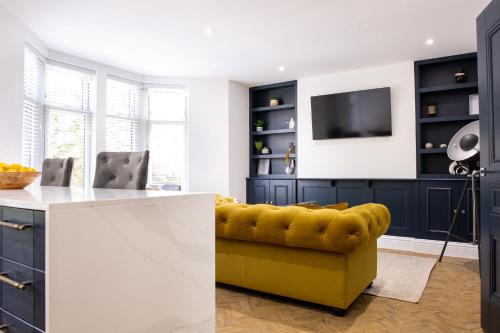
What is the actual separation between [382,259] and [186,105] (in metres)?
4.11

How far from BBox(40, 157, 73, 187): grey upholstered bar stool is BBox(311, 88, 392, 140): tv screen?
13.0 ft

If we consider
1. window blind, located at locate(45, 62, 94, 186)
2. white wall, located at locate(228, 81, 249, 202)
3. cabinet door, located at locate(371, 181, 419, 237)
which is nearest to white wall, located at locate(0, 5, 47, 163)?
window blind, located at locate(45, 62, 94, 186)

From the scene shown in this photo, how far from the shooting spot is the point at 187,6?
3.34 metres

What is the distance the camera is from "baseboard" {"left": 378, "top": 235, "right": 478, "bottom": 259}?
4344 millimetres

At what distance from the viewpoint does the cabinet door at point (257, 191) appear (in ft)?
20.0

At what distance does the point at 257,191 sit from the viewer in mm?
6203

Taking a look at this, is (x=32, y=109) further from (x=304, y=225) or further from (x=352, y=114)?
(x=352, y=114)

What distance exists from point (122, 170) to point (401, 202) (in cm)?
406

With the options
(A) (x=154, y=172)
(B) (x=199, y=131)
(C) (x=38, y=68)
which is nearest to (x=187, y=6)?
(C) (x=38, y=68)

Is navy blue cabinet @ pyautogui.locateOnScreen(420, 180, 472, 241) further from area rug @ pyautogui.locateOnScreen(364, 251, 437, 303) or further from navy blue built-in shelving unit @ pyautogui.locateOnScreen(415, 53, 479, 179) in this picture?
area rug @ pyautogui.locateOnScreen(364, 251, 437, 303)

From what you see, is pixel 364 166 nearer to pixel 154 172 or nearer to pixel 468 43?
pixel 468 43

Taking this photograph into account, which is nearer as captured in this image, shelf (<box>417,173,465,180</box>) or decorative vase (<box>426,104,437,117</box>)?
shelf (<box>417,173,465,180</box>)

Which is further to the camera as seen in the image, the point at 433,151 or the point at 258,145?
the point at 258,145

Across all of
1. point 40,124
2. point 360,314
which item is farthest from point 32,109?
point 360,314
